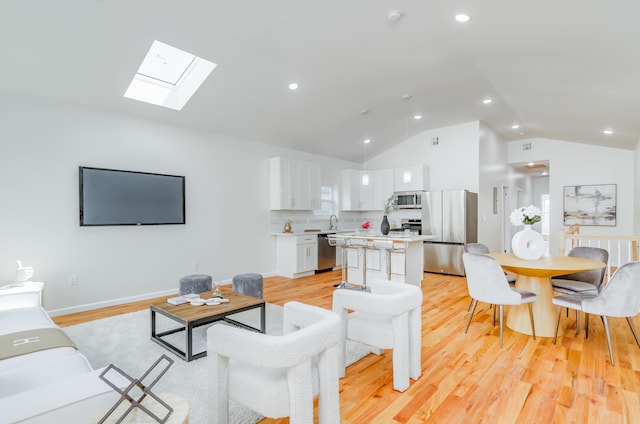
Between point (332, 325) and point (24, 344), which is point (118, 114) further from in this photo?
point (332, 325)

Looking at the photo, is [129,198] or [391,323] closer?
[391,323]

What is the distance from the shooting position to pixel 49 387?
140cm

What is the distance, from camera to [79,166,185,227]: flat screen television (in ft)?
13.6

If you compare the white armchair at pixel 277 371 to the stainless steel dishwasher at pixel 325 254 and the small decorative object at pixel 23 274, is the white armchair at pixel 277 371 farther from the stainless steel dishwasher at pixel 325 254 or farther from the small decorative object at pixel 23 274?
the stainless steel dishwasher at pixel 325 254

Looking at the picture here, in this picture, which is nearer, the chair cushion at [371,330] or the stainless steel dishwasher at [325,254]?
the chair cushion at [371,330]

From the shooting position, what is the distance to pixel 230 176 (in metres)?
5.71

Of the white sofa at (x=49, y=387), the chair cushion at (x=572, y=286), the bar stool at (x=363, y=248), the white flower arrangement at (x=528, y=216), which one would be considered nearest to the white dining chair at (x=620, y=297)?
the chair cushion at (x=572, y=286)

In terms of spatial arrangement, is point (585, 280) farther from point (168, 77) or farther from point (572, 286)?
point (168, 77)

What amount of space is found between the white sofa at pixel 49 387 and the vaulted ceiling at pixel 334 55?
2676mm

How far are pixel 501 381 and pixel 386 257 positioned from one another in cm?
277

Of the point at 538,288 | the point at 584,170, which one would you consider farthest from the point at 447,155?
the point at 538,288

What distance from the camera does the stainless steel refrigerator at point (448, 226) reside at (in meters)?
6.29

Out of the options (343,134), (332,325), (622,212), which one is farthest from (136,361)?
(622,212)

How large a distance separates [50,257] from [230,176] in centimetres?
275
